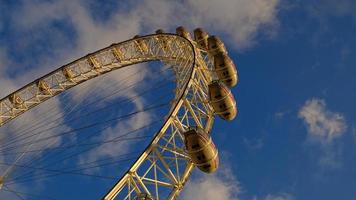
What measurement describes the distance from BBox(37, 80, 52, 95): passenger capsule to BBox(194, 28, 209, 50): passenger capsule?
486 inches

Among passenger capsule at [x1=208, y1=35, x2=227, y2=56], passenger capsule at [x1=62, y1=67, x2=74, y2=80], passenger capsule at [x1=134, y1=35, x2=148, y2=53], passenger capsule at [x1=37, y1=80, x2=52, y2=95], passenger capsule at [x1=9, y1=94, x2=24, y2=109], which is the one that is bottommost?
passenger capsule at [x1=208, y1=35, x2=227, y2=56]

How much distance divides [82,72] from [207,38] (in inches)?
415

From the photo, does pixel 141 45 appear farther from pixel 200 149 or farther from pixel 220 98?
pixel 200 149

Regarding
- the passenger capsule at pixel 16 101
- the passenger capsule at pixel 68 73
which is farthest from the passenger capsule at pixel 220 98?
the passenger capsule at pixel 16 101

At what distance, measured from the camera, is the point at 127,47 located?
3388 cm

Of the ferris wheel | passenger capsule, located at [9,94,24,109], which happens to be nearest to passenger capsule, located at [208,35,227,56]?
the ferris wheel

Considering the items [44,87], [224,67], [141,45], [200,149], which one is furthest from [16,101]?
[200,149]

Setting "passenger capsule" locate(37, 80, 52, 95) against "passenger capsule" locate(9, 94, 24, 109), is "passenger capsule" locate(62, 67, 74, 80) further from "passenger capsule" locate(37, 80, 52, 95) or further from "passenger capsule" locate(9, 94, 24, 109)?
"passenger capsule" locate(9, 94, 24, 109)

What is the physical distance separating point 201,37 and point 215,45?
7.12 ft

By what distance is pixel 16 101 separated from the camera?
3619 centimetres

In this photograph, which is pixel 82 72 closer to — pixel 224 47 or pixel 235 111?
pixel 224 47

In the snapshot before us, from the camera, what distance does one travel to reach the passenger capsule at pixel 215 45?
2933 cm

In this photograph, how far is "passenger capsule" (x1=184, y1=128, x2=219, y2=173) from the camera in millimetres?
19297

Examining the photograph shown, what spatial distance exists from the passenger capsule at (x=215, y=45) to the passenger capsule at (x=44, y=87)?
44.6ft
